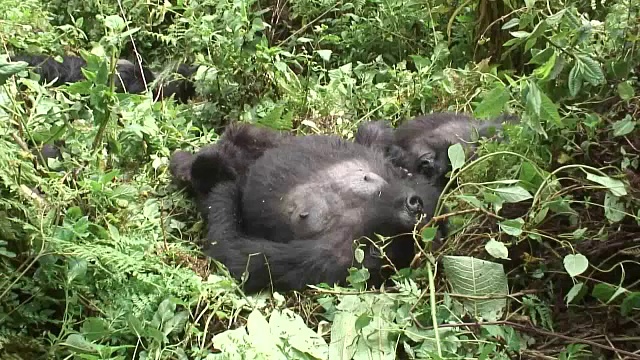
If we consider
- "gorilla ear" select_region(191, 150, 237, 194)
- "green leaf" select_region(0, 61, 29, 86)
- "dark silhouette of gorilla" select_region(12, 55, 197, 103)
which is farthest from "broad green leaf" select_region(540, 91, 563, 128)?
"dark silhouette of gorilla" select_region(12, 55, 197, 103)

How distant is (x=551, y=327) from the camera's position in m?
1.56

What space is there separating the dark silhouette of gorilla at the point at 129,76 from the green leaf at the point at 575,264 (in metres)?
1.97

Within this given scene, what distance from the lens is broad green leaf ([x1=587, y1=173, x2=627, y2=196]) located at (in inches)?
57.1

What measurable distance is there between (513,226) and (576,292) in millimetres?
182

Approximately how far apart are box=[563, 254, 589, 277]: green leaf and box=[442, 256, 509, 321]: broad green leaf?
18cm

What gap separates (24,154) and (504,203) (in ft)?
4.10

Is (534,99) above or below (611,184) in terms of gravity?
above

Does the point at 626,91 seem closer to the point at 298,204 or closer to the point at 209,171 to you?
the point at 298,204

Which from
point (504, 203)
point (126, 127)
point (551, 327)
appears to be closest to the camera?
point (551, 327)

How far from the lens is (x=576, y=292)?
1.48 metres

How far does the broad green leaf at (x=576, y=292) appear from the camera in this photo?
4.84ft

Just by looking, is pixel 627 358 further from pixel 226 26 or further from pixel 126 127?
pixel 226 26

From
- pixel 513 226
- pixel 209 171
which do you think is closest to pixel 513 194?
pixel 513 226

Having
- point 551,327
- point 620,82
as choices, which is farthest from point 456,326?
point 620,82
